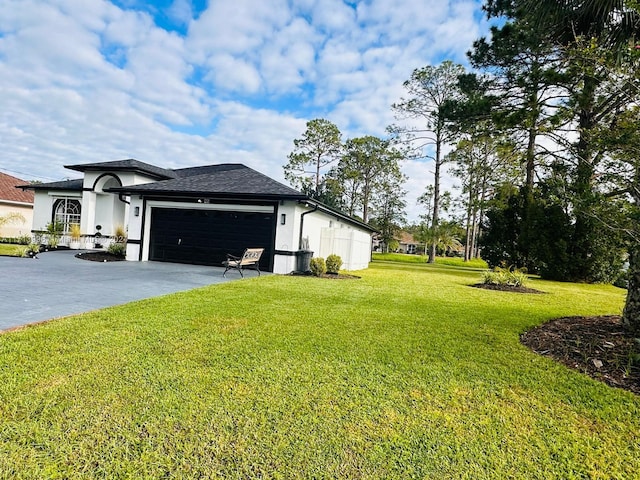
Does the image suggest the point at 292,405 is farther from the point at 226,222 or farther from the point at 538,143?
the point at 538,143

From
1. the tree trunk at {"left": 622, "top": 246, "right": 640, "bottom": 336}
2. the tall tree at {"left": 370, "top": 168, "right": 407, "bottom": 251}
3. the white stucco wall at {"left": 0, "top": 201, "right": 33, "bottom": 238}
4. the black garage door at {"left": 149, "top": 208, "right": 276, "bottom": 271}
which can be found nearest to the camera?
the tree trunk at {"left": 622, "top": 246, "right": 640, "bottom": 336}

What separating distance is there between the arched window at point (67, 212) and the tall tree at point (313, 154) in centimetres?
1805

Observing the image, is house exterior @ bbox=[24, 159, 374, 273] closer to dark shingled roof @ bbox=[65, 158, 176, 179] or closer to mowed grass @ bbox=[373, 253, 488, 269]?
dark shingled roof @ bbox=[65, 158, 176, 179]

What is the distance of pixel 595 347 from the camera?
4.25m

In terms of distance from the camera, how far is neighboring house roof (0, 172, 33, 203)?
2272 cm

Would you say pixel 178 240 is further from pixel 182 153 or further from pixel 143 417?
pixel 182 153

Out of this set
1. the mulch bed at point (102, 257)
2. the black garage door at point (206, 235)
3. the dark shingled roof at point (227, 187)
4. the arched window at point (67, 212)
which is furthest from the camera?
the arched window at point (67, 212)

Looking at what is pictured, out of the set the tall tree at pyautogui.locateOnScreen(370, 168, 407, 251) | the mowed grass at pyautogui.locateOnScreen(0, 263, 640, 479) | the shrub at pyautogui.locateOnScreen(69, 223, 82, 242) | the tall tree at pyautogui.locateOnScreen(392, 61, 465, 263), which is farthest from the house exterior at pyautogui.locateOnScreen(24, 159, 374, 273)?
the tall tree at pyautogui.locateOnScreen(370, 168, 407, 251)

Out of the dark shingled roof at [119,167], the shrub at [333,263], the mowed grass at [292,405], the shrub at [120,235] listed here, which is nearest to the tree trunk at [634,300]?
the mowed grass at [292,405]

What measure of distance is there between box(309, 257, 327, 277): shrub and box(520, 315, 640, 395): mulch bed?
7.01 meters

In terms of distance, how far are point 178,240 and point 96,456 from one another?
12.0 m

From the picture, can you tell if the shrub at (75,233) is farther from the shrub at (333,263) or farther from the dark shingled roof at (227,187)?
the shrub at (333,263)

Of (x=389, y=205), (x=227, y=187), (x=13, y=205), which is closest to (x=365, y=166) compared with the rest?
(x=389, y=205)

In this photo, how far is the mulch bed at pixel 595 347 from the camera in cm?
354
